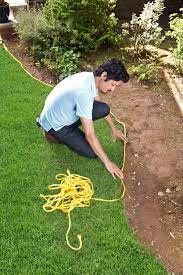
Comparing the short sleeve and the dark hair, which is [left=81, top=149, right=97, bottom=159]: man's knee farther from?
the dark hair

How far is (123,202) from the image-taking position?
5008mm

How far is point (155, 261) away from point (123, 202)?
0.89m

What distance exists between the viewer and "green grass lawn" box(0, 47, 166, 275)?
4.22 metres

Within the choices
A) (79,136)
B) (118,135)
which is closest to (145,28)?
(118,135)

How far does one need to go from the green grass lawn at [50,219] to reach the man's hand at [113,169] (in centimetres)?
7

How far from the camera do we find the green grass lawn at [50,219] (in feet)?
13.9

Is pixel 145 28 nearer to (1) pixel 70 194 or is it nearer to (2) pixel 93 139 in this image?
(2) pixel 93 139

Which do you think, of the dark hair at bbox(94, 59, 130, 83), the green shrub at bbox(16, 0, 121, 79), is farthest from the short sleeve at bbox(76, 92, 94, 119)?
the green shrub at bbox(16, 0, 121, 79)

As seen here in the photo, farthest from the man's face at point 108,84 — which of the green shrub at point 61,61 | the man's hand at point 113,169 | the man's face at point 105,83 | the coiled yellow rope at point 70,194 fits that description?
the green shrub at point 61,61

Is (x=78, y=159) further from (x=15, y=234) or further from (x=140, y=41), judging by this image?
(x=140, y=41)

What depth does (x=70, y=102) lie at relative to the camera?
523 cm

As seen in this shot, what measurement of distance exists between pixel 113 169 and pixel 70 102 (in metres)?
0.89

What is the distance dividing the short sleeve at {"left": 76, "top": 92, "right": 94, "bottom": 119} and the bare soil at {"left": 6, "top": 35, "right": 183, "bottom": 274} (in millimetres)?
955

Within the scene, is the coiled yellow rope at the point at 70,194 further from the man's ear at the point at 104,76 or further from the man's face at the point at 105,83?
the man's ear at the point at 104,76
